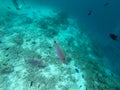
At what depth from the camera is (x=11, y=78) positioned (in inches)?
317

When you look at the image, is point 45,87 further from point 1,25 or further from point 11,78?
point 1,25

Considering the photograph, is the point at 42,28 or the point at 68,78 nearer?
the point at 68,78

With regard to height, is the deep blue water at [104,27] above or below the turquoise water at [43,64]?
below

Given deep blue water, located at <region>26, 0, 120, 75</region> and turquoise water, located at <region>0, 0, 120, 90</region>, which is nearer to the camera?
turquoise water, located at <region>0, 0, 120, 90</region>

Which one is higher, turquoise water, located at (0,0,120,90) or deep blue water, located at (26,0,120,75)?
turquoise water, located at (0,0,120,90)

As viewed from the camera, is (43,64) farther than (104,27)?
No

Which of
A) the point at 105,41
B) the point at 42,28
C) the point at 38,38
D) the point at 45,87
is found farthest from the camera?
the point at 105,41

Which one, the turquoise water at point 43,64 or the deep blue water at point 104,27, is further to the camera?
the deep blue water at point 104,27

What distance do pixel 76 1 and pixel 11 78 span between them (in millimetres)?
41318

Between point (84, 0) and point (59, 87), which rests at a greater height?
point (59, 87)

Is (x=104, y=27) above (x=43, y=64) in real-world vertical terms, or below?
below

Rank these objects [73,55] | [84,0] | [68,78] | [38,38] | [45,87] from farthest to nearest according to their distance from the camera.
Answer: [84,0]
[38,38]
[73,55]
[68,78]
[45,87]

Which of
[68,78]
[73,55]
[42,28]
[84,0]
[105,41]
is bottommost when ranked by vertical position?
[84,0]

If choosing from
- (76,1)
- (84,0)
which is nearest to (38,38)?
(76,1)
